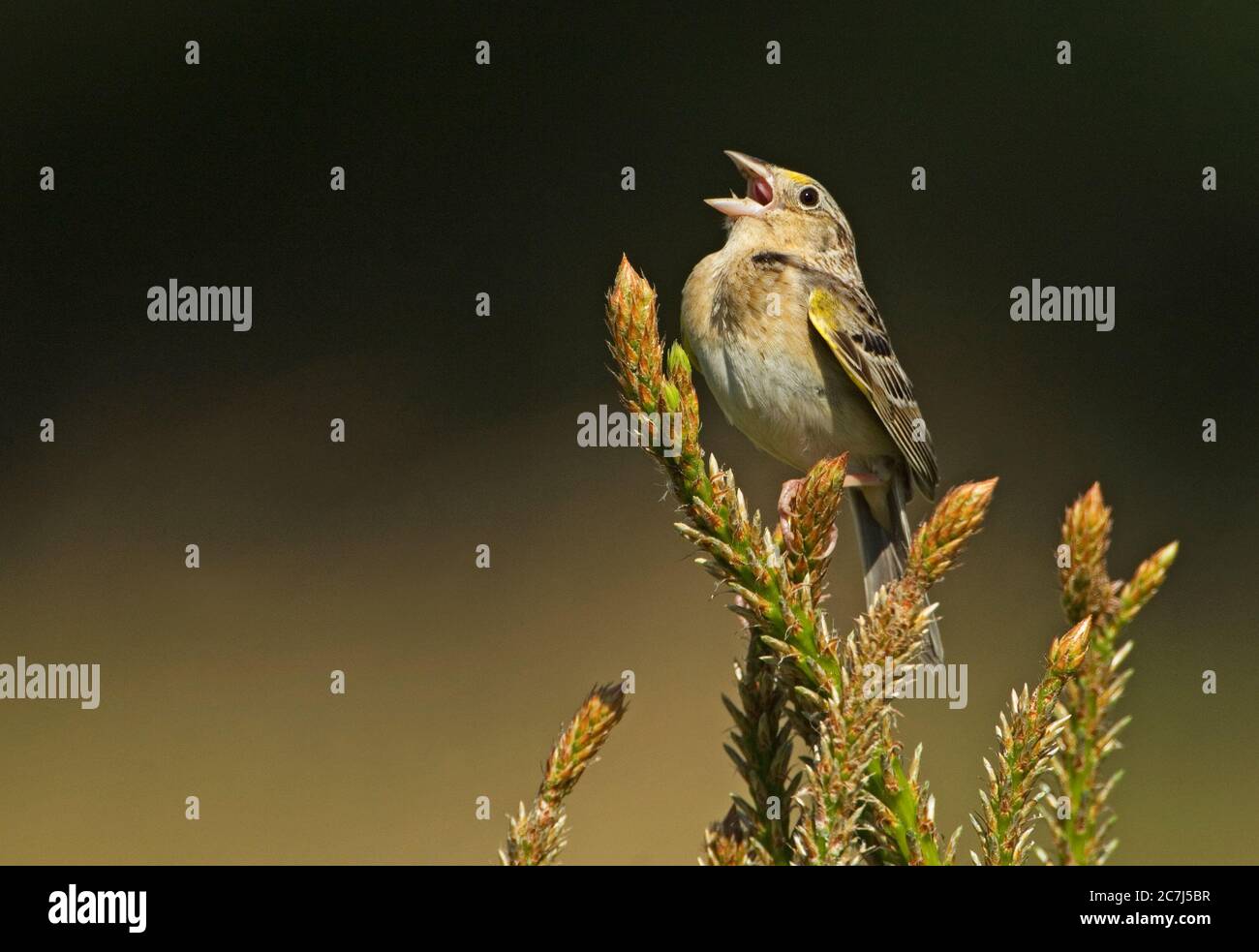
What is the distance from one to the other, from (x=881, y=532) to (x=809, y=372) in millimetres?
462

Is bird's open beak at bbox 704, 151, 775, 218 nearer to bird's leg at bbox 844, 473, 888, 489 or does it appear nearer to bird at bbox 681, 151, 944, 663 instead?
bird at bbox 681, 151, 944, 663

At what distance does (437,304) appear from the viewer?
265 inches

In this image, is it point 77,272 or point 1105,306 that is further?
point 77,272

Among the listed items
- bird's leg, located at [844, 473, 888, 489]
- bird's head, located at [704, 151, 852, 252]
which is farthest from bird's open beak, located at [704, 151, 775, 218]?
bird's leg, located at [844, 473, 888, 489]

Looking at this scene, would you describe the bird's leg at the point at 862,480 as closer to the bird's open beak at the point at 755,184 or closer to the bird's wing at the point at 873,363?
the bird's wing at the point at 873,363

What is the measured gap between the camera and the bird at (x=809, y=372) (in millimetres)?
2639

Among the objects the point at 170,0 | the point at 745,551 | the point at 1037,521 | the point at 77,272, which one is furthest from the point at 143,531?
the point at 745,551

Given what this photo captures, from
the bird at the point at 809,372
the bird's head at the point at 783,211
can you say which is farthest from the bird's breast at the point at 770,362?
the bird's head at the point at 783,211

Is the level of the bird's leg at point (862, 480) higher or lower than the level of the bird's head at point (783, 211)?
lower

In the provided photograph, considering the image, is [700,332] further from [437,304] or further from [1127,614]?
[437,304]

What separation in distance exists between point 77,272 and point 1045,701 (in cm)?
626

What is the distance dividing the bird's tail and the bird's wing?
0.10 meters

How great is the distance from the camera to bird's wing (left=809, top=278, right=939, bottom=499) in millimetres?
2668

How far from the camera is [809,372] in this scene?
2672mm
